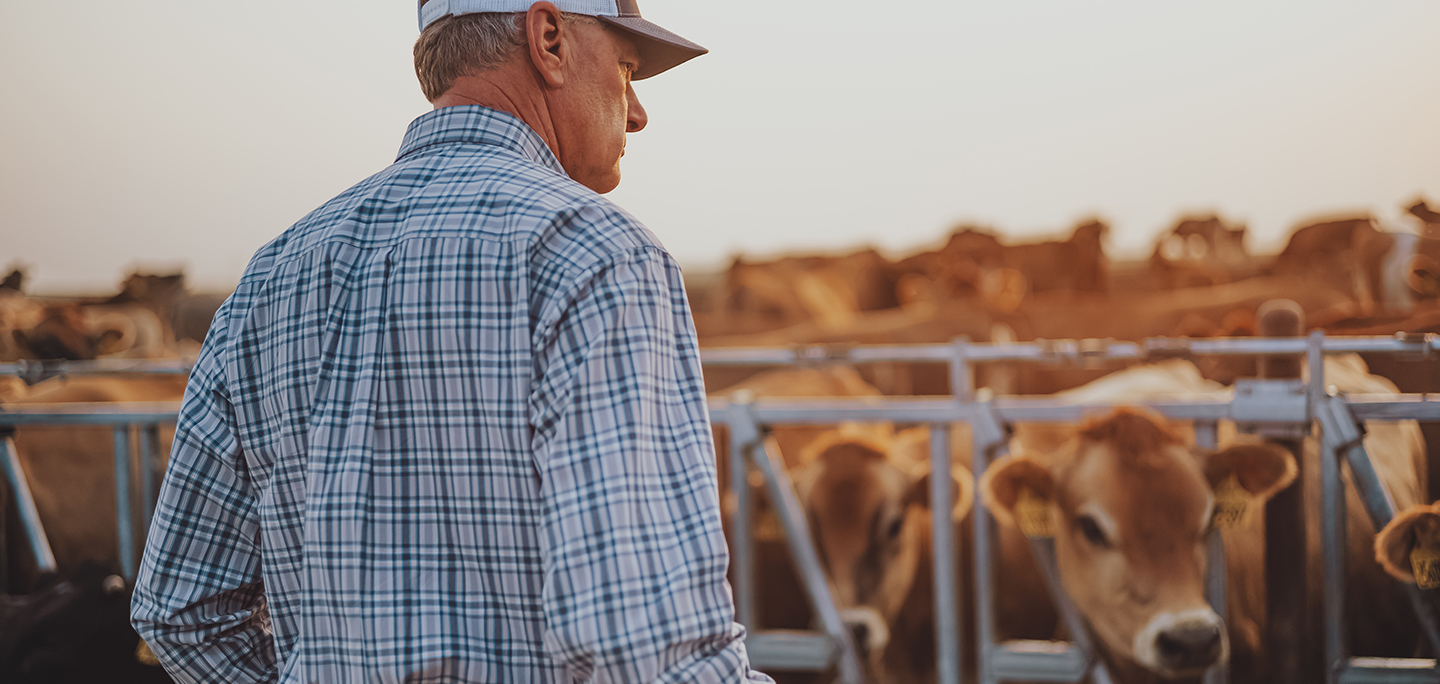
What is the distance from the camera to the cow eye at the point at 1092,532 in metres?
3.35

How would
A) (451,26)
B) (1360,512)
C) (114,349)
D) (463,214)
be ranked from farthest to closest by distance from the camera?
(114,349) < (1360,512) < (451,26) < (463,214)

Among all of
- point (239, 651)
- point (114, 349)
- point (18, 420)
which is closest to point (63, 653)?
point (18, 420)

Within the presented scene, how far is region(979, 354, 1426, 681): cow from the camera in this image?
3.12 meters

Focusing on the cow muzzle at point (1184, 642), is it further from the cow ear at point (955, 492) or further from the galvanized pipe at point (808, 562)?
the galvanized pipe at point (808, 562)

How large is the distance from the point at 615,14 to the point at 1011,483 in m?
2.56

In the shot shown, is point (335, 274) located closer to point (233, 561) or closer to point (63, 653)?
point (233, 561)

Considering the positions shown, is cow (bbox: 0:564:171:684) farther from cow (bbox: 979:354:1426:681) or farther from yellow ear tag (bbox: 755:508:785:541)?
cow (bbox: 979:354:1426:681)

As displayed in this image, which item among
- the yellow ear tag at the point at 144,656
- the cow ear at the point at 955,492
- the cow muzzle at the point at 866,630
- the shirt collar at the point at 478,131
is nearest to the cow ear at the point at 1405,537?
the cow ear at the point at 955,492

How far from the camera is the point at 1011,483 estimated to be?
3258mm

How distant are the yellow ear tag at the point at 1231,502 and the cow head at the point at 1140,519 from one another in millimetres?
20

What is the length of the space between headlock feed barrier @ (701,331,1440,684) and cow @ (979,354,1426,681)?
3.7 inches

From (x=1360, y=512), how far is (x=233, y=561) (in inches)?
180

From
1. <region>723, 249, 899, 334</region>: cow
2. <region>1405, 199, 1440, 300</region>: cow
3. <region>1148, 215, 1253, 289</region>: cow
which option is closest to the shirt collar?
<region>1405, 199, 1440, 300</region>: cow

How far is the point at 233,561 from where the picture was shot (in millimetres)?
1204
